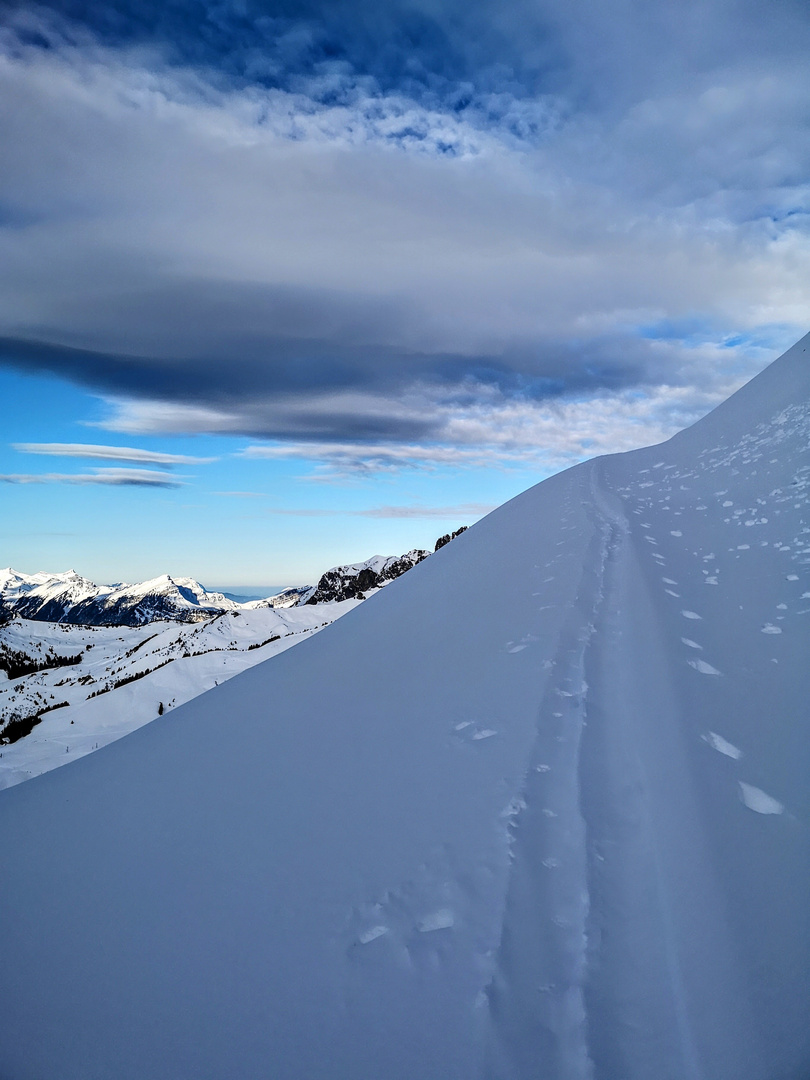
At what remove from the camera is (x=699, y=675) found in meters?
5.41

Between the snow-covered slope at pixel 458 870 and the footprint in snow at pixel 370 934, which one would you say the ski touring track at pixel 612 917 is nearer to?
the snow-covered slope at pixel 458 870

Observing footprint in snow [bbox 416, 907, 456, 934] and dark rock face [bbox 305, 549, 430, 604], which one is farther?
dark rock face [bbox 305, 549, 430, 604]

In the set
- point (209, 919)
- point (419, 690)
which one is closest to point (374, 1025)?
point (209, 919)

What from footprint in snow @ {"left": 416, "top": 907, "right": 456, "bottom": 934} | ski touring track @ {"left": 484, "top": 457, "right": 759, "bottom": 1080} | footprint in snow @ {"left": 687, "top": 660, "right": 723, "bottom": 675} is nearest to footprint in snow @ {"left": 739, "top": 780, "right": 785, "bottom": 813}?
ski touring track @ {"left": 484, "top": 457, "right": 759, "bottom": 1080}

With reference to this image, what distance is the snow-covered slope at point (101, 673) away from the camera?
41.8 feet

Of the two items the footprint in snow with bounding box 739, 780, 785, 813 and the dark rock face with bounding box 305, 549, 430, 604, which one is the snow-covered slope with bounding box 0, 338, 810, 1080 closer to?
the footprint in snow with bounding box 739, 780, 785, 813

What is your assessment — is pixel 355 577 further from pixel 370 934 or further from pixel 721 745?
pixel 370 934

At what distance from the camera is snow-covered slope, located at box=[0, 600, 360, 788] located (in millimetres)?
12742

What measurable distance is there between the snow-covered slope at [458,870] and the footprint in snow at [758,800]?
0.06 feet

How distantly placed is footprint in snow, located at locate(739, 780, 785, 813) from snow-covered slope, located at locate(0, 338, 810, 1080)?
2 centimetres

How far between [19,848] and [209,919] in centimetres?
266

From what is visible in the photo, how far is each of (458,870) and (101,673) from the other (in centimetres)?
2344

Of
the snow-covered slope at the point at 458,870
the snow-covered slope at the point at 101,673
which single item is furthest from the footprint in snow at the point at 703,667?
the snow-covered slope at the point at 101,673

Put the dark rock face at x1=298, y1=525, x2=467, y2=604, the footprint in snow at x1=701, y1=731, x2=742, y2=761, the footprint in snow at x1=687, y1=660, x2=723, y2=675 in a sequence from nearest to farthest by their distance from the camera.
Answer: the footprint in snow at x1=701, y1=731, x2=742, y2=761 → the footprint in snow at x1=687, y1=660, x2=723, y2=675 → the dark rock face at x1=298, y1=525, x2=467, y2=604
